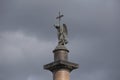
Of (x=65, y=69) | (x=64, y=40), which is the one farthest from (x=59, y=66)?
(x=64, y=40)

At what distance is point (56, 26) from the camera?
109ft

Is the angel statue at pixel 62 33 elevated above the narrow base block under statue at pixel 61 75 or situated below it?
above

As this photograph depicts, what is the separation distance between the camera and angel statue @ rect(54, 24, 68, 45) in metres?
32.7

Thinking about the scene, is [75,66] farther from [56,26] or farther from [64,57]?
[56,26]

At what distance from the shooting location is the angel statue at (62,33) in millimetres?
32656

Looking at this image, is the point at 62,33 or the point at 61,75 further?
the point at 62,33

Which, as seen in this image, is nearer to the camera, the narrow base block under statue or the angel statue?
the narrow base block under statue

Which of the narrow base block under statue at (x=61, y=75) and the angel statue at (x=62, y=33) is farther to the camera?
the angel statue at (x=62, y=33)

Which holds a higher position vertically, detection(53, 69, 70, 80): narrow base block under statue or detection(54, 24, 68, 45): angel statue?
detection(54, 24, 68, 45): angel statue

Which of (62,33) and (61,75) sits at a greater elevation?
(62,33)

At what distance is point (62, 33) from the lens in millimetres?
33094

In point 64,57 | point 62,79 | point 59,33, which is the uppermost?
point 59,33

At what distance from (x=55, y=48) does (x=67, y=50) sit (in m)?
1.02

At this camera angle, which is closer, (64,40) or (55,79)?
(55,79)
